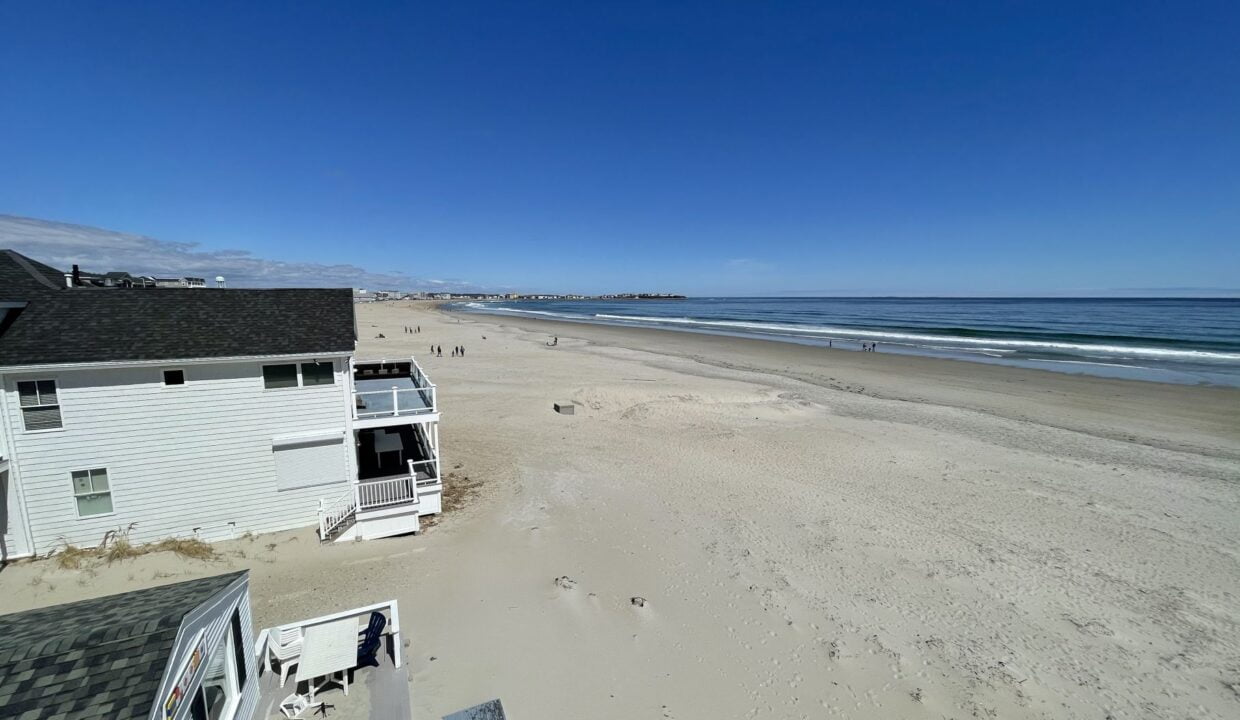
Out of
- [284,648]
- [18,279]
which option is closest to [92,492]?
[18,279]

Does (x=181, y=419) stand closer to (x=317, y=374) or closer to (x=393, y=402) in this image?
(x=317, y=374)

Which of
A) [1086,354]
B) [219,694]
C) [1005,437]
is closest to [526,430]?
[219,694]

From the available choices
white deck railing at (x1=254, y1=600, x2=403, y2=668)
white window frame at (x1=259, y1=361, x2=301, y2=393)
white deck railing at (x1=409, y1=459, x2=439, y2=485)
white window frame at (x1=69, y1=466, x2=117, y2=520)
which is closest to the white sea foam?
white deck railing at (x1=409, y1=459, x2=439, y2=485)

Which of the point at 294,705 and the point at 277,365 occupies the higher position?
the point at 277,365

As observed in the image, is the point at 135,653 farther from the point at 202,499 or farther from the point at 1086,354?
the point at 1086,354

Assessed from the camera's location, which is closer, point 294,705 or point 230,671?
point 230,671

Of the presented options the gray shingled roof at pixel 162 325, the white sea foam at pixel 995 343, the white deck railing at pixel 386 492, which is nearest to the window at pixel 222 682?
the white deck railing at pixel 386 492

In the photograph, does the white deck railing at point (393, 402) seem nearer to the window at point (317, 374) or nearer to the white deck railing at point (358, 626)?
the window at point (317, 374)
